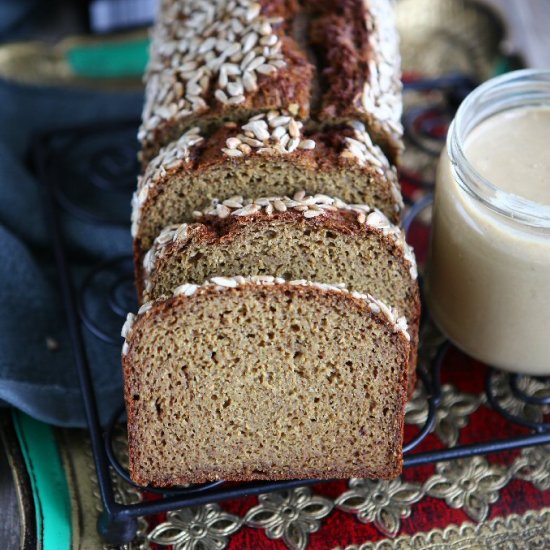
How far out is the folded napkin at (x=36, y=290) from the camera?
232 centimetres

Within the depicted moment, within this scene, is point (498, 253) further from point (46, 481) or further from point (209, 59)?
point (46, 481)

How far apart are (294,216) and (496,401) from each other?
837mm

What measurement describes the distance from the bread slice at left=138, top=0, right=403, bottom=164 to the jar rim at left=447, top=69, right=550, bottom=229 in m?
0.19

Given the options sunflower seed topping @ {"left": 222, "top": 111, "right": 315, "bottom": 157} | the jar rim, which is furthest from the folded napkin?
the jar rim

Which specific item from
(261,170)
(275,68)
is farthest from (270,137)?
(275,68)

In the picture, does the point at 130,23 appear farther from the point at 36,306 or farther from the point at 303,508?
the point at 303,508

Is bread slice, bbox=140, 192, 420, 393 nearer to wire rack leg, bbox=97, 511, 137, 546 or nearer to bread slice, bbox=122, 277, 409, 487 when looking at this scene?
bread slice, bbox=122, 277, 409, 487

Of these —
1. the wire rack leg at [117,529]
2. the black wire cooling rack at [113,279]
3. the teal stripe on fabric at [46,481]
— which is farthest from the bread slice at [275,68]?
the wire rack leg at [117,529]

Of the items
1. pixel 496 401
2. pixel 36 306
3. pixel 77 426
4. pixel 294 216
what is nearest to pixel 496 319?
pixel 496 401

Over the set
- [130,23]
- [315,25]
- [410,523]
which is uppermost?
[315,25]

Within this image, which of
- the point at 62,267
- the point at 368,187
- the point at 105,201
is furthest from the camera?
the point at 105,201

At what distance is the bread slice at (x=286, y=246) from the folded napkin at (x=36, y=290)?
478 millimetres

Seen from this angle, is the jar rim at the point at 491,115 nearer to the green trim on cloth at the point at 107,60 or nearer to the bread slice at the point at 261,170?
the bread slice at the point at 261,170

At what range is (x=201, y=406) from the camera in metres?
1.99
